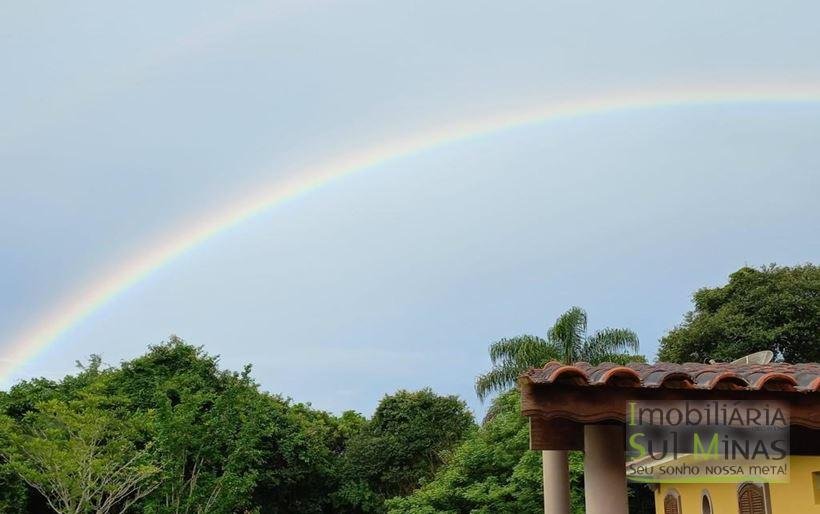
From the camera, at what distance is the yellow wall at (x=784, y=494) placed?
6.54m

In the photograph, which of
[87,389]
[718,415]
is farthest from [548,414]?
[87,389]

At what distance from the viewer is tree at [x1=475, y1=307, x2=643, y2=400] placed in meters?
22.0

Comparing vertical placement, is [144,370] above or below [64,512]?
above

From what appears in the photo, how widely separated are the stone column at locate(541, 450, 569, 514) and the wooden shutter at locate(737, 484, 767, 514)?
2881mm

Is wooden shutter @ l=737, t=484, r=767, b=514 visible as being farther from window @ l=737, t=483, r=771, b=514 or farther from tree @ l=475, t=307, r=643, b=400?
tree @ l=475, t=307, r=643, b=400

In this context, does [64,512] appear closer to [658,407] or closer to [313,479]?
[313,479]

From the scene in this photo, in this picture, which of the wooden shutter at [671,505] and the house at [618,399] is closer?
the house at [618,399]

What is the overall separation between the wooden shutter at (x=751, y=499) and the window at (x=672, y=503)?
85.5 inches

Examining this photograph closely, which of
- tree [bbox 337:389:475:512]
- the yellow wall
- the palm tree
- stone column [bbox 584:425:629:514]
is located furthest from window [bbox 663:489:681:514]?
tree [bbox 337:389:475:512]

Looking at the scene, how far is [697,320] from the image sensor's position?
26.2 metres

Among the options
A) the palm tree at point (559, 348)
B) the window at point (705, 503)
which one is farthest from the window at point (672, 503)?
the palm tree at point (559, 348)

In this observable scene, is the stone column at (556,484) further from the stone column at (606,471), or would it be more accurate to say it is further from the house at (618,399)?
the stone column at (606,471)

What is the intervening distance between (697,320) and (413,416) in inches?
397

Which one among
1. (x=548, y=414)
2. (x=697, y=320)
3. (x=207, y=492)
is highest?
(x=697, y=320)
